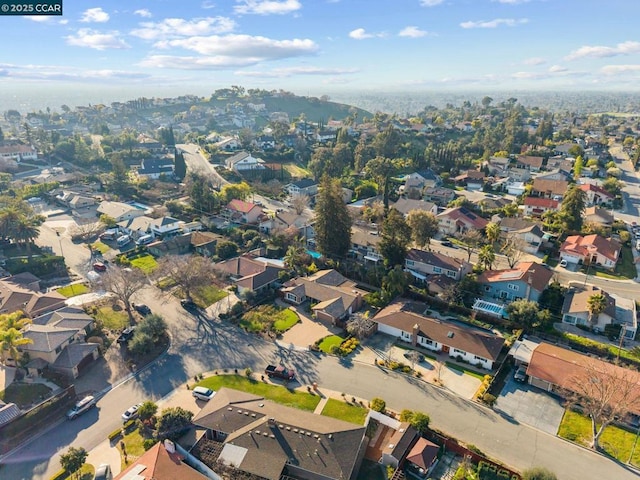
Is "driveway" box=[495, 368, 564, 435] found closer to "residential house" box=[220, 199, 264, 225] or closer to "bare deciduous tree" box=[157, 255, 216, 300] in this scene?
"bare deciduous tree" box=[157, 255, 216, 300]

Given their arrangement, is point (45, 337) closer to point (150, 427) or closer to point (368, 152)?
point (150, 427)

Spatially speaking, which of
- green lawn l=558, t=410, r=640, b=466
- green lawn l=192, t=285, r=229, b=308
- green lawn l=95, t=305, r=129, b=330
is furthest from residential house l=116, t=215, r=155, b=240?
green lawn l=558, t=410, r=640, b=466

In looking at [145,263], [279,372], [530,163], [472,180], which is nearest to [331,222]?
[279,372]

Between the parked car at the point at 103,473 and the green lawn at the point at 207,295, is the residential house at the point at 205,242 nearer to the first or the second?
the green lawn at the point at 207,295

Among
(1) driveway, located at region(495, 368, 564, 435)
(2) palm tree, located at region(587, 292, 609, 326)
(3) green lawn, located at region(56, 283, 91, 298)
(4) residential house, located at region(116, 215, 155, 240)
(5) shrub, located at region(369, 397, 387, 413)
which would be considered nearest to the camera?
(1) driveway, located at region(495, 368, 564, 435)

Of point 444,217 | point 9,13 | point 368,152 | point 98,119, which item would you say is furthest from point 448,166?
point 98,119
